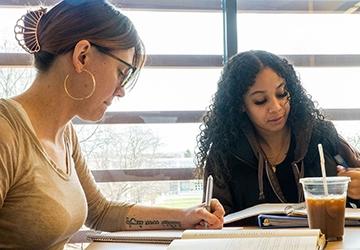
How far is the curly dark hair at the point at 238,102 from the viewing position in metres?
1.89

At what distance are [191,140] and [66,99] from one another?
4.00 feet

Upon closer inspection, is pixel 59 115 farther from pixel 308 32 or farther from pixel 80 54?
pixel 308 32

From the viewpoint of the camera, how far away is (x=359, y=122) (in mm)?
2441

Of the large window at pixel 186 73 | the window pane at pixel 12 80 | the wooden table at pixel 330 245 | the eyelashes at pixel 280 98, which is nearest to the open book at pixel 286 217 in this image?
the wooden table at pixel 330 245

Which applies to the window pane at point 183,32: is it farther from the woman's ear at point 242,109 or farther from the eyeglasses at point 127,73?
the eyeglasses at point 127,73

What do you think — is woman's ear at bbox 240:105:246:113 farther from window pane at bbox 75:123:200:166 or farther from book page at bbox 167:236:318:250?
book page at bbox 167:236:318:250

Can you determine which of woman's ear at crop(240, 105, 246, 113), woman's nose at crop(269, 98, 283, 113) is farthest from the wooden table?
woman's ear at crop(240, 105, 246, 113)

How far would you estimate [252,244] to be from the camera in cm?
86

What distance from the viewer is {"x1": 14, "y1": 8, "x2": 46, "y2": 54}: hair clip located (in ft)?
3.89

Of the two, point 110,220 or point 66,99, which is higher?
point 66,99

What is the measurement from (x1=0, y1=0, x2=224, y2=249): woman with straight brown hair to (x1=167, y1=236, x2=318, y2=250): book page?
34 centimetres

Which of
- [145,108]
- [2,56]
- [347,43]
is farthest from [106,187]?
[347,43]

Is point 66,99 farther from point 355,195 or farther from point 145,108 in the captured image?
point 145,108

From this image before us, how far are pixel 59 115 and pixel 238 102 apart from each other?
2.96 feet
